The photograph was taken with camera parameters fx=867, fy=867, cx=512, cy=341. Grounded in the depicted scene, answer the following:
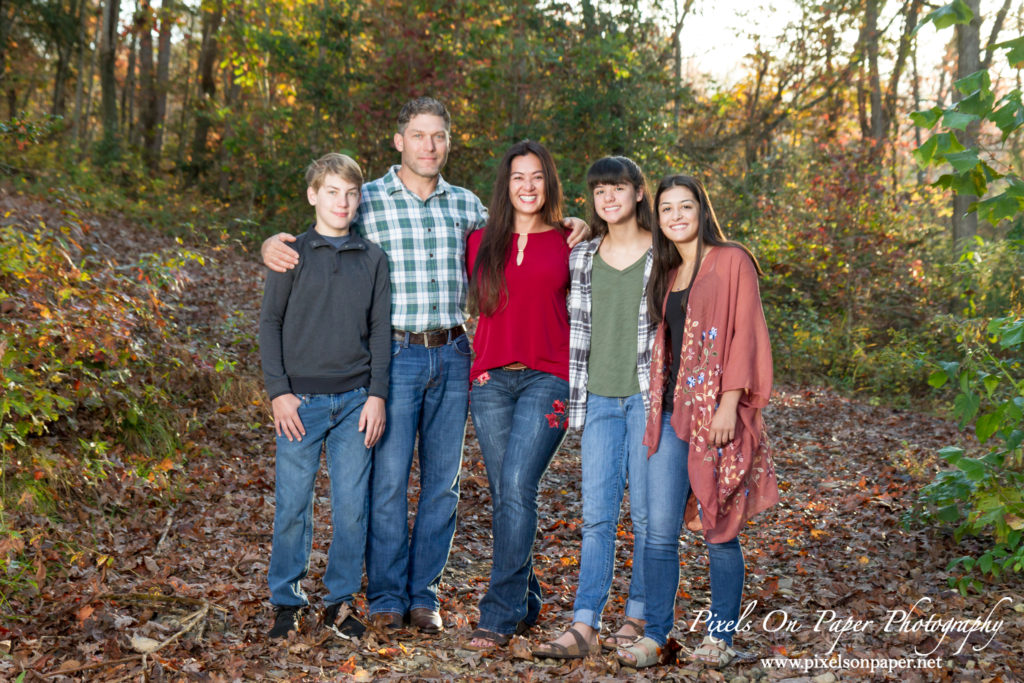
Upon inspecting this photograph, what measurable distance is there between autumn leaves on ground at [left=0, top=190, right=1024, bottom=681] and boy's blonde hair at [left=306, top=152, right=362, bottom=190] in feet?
6.74

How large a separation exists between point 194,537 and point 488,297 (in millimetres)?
2635

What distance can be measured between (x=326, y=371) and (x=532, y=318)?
3.17 ft

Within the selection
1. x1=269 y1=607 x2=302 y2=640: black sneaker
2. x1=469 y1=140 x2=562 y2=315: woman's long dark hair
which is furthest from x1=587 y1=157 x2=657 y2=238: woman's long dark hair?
x1=269 y1=607 x2=302 y2=640: black sneaker

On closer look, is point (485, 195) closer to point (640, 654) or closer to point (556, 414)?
point (556, 414)

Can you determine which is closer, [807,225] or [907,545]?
[907,545]

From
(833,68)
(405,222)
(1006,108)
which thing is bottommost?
(405,222)

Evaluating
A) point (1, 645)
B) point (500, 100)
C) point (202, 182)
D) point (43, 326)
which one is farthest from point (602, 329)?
point (202, 182)

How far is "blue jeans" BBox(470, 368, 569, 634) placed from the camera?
3.90 meters

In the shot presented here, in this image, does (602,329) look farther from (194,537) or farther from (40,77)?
(40,77)

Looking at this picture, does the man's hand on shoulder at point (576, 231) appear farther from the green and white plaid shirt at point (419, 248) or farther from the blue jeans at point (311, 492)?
the blue jeans at point (311, 492)

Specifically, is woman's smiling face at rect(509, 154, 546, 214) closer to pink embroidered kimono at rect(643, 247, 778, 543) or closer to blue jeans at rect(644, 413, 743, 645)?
pink embroidered kimono at rect(643, 247, 778, 543)

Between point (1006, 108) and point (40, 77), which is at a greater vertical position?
point (40, 77)

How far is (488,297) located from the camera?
392 cm

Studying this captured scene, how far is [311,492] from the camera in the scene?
157 inches
